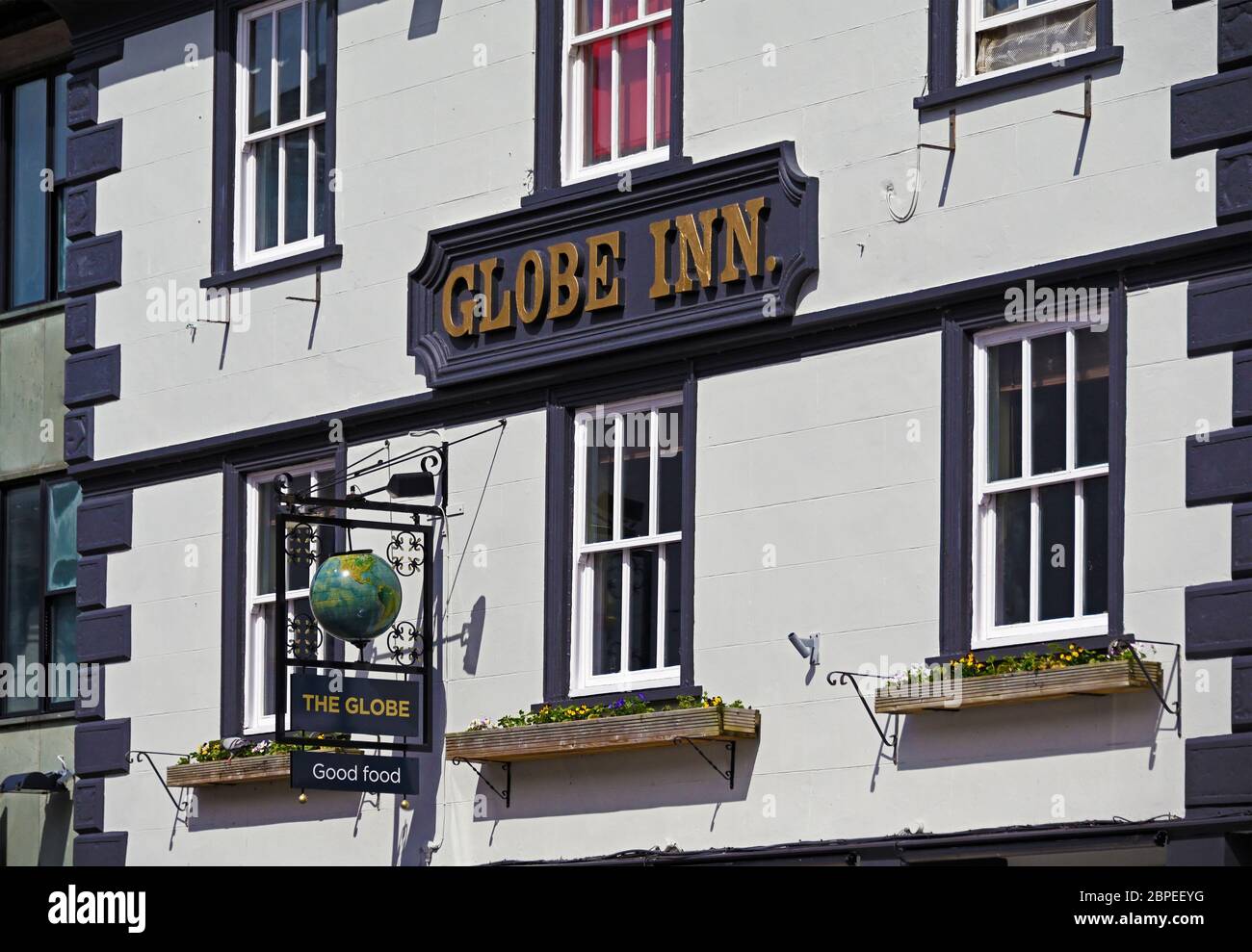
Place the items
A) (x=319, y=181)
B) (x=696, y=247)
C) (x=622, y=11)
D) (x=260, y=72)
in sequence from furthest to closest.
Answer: (x=260, y=72) → (x=319, y=181) → (x=622, y=11) → (x=696, y=247)

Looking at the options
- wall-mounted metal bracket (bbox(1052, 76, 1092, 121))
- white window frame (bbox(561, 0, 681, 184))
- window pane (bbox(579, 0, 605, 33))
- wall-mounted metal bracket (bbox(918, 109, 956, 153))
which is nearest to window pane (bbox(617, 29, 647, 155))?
white window frame (bbox(561, 0, 681, 184))

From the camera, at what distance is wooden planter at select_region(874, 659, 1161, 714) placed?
15.7 m

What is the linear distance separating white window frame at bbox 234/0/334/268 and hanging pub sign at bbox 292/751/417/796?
175 inches

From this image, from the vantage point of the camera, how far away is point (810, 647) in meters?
17.5

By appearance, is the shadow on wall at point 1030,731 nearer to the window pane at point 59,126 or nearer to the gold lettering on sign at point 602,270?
the gold lettering on sign at point 602,270

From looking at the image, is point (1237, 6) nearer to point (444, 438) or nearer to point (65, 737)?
point (444, 438)

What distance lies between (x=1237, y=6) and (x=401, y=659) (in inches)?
288

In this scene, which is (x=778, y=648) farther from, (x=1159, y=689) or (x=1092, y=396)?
(x=1159, y=689)

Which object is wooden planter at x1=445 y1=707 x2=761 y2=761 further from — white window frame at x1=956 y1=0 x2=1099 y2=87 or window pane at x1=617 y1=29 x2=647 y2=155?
white window frame at x1=956 y1=0 x2=1099 y2=87

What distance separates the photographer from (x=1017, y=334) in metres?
17.0

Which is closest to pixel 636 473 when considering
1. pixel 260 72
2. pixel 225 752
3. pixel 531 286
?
pixel 531 286

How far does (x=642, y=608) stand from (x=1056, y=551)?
10.7 ft

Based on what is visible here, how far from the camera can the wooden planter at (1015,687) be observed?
51.4 feet

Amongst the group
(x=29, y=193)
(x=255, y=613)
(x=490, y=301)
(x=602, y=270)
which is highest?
(x=29, y=193)
